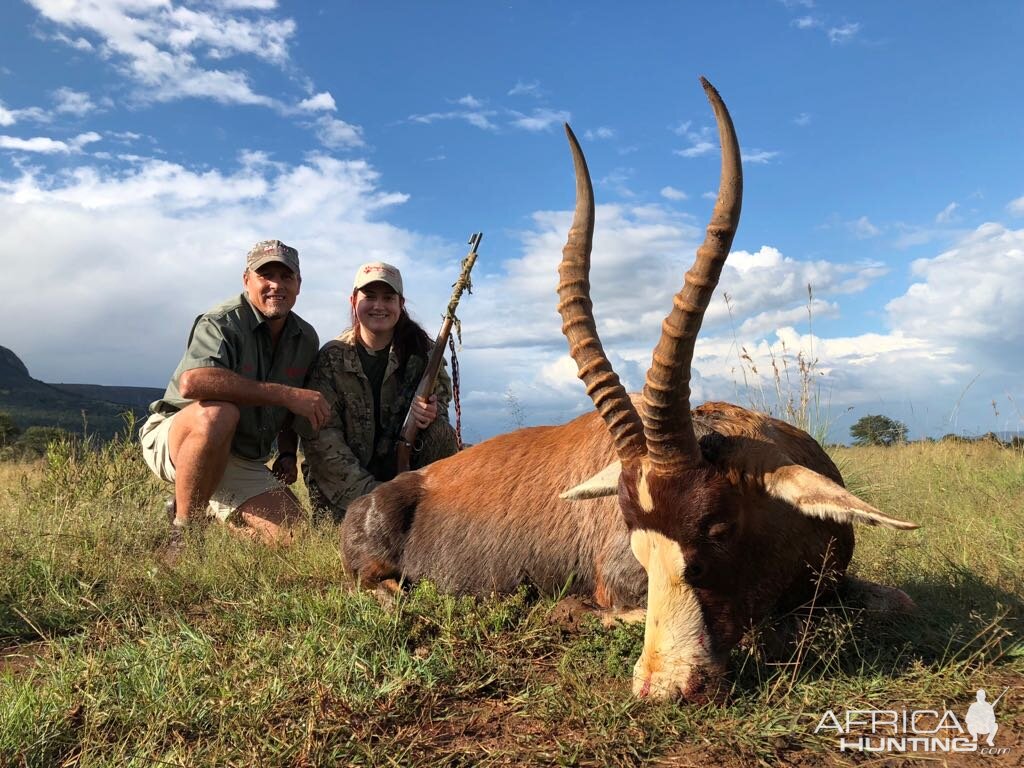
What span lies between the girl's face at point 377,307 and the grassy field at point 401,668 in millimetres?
2541

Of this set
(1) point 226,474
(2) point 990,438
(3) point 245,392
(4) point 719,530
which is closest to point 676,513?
(4) point 719,530

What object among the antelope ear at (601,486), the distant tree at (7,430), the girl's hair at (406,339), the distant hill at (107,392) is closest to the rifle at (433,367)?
the girl's hair at (406,339)

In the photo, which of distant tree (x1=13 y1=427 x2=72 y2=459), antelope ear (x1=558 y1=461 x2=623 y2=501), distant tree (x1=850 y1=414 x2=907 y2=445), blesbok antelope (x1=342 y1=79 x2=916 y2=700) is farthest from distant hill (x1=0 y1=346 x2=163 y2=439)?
antelope ear (x1=558 y1=461 x2=623 y2=501)

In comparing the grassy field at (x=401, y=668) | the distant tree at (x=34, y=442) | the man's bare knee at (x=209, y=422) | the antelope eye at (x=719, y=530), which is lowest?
the grassy field at (x=401, y=668)

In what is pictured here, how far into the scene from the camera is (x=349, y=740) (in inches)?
112

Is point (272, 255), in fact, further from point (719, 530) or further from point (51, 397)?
point (51, 397)

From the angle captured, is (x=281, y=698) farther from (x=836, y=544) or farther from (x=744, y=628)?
(x=836, y=544)

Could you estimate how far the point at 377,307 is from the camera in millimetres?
7344

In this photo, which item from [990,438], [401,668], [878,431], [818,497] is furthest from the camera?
[878,431]

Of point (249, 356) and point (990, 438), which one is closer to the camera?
point (249, 356)

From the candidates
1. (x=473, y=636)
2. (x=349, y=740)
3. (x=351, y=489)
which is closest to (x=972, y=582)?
(x=473, y=636)

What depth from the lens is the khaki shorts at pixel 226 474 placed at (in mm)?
6898

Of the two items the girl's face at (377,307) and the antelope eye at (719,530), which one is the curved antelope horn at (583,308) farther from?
the girl's face at (377,307)

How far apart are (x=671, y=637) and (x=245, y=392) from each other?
14.6 ft
